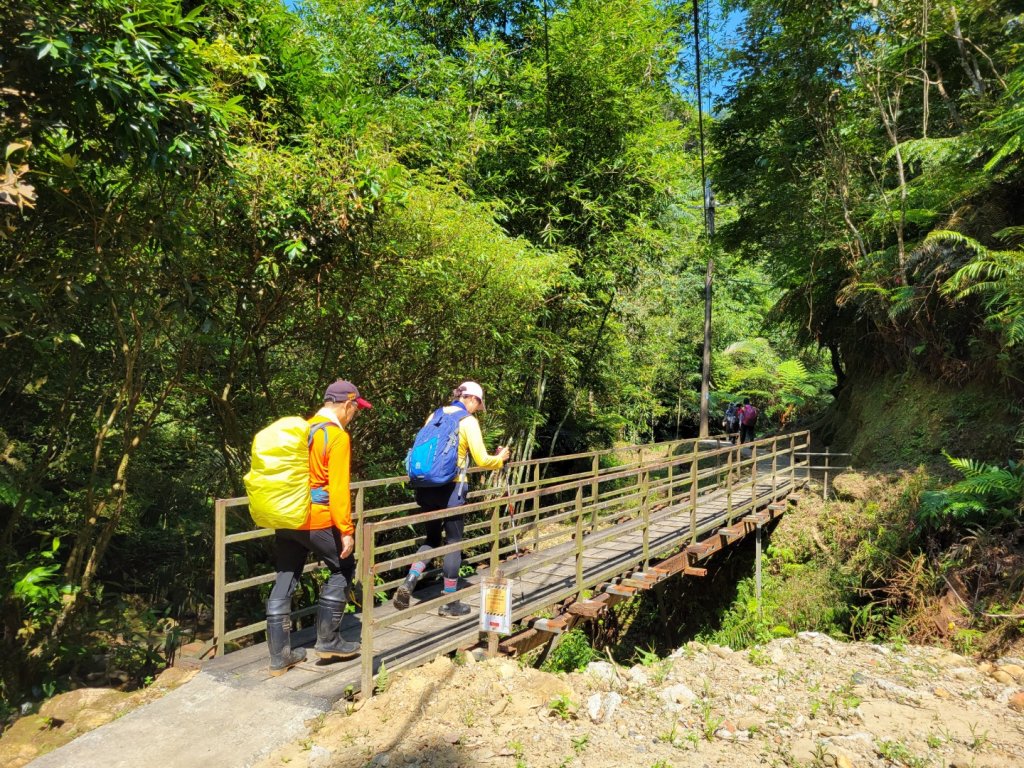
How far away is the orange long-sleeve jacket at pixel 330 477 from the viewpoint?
3.55 metres

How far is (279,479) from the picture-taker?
3.45m

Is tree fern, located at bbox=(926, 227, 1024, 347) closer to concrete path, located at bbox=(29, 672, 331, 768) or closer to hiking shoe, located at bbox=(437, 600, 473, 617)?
hiking shoe, located at bbox=(437, 600, 473, 617)

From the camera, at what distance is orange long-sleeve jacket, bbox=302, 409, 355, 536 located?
3.55 metres

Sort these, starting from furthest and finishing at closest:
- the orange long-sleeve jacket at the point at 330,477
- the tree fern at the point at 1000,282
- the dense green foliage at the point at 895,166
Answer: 1. the dense green foliage at the point at 895,166
2. the tree fern at the point at 1000,282
3. the orange long-sleeve jacket at the point at 330,477

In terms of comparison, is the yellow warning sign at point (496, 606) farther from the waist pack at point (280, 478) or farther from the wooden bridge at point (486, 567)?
the waist pack at point (280, 478)

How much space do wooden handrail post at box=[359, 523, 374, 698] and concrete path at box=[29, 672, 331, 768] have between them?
0.24 meters

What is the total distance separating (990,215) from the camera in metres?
8.69

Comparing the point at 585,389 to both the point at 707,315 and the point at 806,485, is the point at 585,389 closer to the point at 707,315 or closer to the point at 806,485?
the point at 707,315

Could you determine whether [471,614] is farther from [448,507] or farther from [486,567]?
[486,567]

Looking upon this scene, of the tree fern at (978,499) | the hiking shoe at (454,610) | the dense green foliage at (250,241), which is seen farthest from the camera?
the tree fern at (978,499)

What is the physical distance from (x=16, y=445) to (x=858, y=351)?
13.8 meters

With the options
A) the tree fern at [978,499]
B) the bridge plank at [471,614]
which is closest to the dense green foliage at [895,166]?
the tree fern at [978,499]

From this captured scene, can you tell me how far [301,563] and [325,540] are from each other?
30 cm

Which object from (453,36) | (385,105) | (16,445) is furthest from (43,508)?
(453,36)
